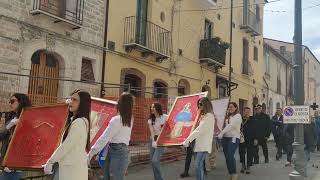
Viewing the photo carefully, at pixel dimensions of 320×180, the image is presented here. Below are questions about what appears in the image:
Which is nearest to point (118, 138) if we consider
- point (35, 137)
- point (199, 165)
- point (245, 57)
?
point (35, 137)

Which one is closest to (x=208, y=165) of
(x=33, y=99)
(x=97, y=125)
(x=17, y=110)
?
(x=33, y=99)

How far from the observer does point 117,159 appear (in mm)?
6387

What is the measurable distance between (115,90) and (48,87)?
2.82 m

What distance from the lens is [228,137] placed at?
9453mm

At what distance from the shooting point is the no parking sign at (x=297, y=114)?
352 inches

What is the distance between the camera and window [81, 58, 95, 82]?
529 inches

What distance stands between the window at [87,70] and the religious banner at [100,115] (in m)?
6.24

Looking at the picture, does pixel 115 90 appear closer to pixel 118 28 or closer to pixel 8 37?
pixel 118 28

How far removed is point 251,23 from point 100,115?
20814 mm

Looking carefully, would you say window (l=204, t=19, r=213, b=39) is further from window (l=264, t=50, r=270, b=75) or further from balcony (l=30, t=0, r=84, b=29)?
window (l=264, t=50, r=270, b=75)

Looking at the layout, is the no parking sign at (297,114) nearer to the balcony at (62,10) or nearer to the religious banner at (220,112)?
the religious banner at (220,112)

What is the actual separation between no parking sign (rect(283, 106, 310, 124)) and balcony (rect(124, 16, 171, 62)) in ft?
22.5

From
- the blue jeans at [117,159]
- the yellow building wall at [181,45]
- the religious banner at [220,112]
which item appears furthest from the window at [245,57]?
the blue jeans at [117,159]

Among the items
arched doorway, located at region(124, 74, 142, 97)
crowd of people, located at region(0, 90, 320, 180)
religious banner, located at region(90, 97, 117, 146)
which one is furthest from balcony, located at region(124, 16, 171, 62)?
religious banner, located at region(90, 97, 117, 146)
